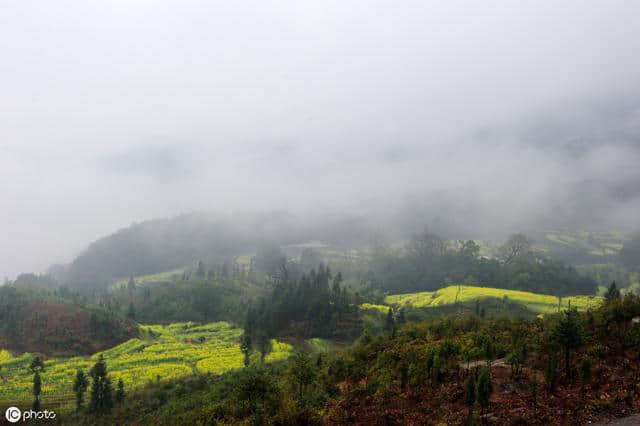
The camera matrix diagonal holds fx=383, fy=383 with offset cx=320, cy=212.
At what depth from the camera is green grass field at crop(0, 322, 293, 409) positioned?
7025cm

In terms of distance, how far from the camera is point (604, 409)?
1978 cm

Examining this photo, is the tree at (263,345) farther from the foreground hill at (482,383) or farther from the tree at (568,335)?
the tree at (568,335)

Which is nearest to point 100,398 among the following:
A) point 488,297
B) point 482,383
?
point 482,383

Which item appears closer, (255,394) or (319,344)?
(255,394)

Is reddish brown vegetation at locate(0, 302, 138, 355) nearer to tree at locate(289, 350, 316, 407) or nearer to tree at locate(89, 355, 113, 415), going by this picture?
tree at locate(89, 355, 113, 415)

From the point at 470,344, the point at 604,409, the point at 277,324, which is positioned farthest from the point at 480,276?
the point at 604,409

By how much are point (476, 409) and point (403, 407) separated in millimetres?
4875

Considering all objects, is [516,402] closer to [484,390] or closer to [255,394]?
A: [484,390]

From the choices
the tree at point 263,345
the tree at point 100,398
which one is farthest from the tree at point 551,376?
the tree at point 263,345

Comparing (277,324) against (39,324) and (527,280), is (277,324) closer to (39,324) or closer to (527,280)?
(39,324)

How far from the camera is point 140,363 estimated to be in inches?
3688

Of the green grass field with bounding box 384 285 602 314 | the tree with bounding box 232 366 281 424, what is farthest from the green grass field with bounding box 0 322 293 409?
the green grass field with bounding box 384 285 602 314

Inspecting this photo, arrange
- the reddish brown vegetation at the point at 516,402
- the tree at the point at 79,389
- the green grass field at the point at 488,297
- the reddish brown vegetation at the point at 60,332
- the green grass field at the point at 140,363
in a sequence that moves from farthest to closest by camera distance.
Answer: the green grass field at the point at 488,297
the reddish brown vegetation at the point at 60,332
the green grass field at the point at 140,363
the tree at the point at 79,389
the reddish brown vegetation at the point at 516,402

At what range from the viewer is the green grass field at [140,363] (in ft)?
230
